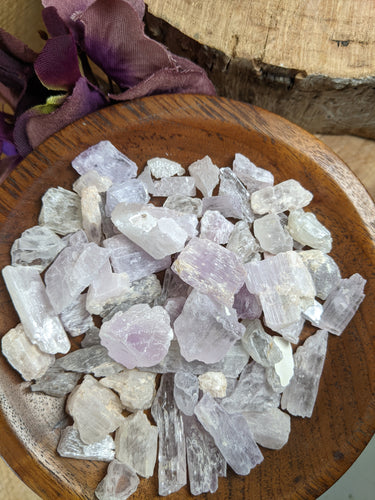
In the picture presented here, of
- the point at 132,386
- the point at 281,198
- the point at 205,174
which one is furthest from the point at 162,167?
the point at 132,386

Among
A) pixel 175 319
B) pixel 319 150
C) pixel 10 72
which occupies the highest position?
pixel 319 150

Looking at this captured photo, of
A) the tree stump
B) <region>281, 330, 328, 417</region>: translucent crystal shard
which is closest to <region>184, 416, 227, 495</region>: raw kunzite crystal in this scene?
<region>281, 330, 328, 417</region>: translucent crystal shard

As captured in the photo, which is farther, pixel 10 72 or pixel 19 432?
pixel 10 72

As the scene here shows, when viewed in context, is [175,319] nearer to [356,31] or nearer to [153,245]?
[153,245]

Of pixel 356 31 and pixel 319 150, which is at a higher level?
pixel 356 31

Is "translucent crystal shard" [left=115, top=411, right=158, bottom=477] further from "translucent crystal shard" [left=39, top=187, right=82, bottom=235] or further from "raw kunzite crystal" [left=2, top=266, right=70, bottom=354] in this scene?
"translucent crystal shard" [left=39, top=187, right=82, bottom=235]

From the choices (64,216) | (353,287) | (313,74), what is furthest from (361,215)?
(64,216)
